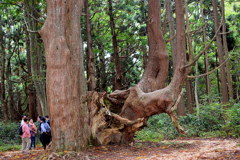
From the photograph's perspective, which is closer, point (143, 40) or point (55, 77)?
point (55, 77)

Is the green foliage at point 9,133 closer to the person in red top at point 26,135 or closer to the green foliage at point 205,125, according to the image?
the person in red top at point 26,135

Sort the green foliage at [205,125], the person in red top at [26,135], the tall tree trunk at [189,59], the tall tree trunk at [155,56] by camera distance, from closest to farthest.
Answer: the tall tree trunk at [189,59]
the tall tree trunk at [155,56]
the person in red top at [26,135]
the green foliage at [205,125]

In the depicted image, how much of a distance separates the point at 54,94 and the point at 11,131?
11426mm

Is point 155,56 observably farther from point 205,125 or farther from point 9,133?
point 9,133

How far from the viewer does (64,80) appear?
902 cm

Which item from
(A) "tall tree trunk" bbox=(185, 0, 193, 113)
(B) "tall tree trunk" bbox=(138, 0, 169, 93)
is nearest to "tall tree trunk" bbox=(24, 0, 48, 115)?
(B) "tall tree trunk" bbox=(138, 0, 169, 93)

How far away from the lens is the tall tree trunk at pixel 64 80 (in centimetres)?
885

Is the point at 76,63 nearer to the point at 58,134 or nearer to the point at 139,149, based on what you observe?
the point at 58,134

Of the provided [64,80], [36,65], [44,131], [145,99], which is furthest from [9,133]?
[145,99]

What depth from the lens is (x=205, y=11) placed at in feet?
91.6

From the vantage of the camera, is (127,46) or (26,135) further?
(127,46)

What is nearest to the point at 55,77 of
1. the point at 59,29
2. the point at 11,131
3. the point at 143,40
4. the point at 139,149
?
the point at 59,29

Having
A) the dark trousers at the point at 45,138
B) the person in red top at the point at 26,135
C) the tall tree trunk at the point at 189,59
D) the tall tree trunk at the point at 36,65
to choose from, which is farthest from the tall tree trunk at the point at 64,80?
the tall tree trunk at the point at 36,65

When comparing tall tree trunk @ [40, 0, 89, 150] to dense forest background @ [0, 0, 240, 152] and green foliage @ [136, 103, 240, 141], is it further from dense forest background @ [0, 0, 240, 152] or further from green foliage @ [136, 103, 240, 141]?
A: green foliage @ [136, 103, 240, 141]
